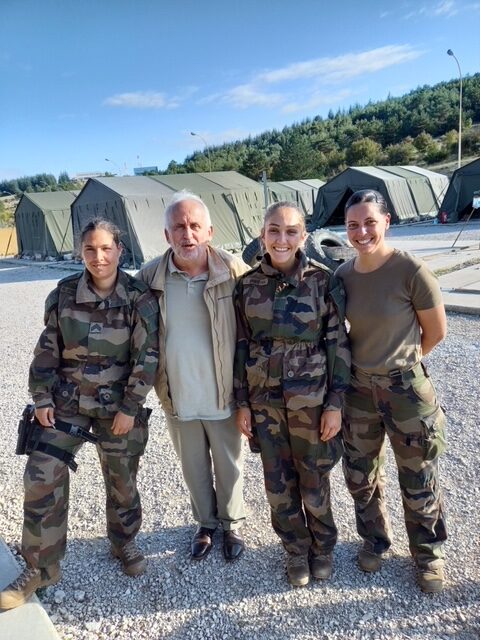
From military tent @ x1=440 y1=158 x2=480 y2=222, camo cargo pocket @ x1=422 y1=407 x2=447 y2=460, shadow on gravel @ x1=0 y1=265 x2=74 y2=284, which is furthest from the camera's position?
military tent @ x1=440 y1=158 x2=480 y2=222

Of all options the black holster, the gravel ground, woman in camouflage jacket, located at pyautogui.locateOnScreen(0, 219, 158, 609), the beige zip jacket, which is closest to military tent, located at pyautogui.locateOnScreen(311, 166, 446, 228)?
the gravel ground

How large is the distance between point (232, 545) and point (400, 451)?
3.37ft

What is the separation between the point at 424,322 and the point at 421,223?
20.9 metres

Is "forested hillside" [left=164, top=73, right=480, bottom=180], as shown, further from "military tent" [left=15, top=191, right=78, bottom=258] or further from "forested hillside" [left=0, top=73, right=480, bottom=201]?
"military tent" [left=15, top=191, right=78, bottom=258]

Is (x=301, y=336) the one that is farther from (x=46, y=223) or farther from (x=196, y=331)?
(x=46, y=223)

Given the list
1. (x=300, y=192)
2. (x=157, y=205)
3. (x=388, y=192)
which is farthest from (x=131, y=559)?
(x=300, y=192)

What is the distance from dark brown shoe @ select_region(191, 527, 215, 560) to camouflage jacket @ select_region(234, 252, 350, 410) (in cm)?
94

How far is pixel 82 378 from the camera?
221 centimetres

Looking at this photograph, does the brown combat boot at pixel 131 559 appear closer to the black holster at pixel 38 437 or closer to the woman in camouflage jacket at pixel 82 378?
the woman in camouflage jacket at pixel 82 378

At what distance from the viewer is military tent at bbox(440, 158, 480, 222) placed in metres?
18.8

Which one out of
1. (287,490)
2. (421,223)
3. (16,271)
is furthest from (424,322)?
(421,223)

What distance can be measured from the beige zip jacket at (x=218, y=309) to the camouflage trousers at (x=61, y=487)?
1.11 feet

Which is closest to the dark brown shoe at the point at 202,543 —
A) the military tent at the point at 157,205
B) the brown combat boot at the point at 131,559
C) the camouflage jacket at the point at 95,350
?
the brown combat boot at the point at 131,559

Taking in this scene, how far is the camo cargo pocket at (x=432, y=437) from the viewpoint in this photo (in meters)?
2.06
